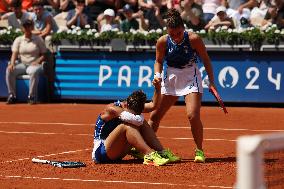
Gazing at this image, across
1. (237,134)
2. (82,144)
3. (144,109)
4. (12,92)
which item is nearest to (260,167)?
(144,109)

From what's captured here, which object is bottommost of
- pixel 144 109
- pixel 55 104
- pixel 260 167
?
pixel 55 104

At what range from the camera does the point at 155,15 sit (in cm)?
2127

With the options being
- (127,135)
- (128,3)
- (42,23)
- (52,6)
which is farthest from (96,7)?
(127,135)

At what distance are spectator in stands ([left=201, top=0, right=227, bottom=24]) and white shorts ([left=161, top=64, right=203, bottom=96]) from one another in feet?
32.7

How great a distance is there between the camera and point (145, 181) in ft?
29.9

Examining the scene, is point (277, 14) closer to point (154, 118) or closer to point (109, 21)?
point (109, 21)

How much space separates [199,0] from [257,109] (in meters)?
4.28

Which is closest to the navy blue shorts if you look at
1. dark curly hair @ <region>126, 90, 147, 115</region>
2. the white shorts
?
dark curly hair @ <region>126, 90, 147, 115</region>

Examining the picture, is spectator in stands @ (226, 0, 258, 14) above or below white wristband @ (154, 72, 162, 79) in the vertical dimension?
above

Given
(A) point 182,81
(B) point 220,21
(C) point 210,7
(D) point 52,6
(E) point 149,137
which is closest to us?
(E) point 149,137

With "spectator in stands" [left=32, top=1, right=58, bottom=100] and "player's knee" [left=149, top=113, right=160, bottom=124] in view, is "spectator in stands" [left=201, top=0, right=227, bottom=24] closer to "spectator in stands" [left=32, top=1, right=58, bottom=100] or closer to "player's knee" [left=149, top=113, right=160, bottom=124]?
"spectator in stands" [left=32, top=1, right=58, bottom=100]

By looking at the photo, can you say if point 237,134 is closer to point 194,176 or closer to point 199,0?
point 194,176

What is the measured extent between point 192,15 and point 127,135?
34.3 ft

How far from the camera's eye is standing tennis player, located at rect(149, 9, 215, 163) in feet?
35.3
